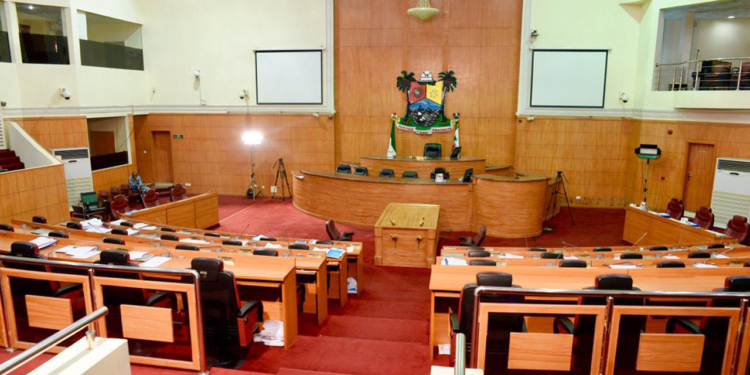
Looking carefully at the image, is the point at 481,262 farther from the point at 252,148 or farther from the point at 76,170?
the point at 76,170

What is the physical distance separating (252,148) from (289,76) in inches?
110

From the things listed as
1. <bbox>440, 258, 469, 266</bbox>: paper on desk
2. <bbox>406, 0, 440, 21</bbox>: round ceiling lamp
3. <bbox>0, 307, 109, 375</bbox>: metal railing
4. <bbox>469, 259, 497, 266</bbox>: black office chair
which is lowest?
<bbox>440, 258, 469, 266</bbox>: paper on desk

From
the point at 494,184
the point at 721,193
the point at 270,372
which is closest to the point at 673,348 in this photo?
the point at 270,372

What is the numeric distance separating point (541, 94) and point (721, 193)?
555 centimetres

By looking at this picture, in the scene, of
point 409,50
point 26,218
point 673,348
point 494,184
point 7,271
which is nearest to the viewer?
point 673,348

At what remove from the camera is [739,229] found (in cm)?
938

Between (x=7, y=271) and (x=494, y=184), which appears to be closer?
(x=7, y=271)

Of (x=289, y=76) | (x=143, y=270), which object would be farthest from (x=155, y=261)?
(x=289, y=76)

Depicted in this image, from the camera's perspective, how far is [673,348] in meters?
3.77

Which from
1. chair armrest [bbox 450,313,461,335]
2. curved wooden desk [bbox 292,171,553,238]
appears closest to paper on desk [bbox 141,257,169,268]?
chair armrest [bbox 450,313,461,335]

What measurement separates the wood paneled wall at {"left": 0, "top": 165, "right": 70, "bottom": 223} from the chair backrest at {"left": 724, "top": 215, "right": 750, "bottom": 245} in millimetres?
14884

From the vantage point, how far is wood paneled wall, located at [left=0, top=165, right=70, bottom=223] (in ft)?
34.1

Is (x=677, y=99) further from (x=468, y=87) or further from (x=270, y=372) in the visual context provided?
(x=270, y=372)

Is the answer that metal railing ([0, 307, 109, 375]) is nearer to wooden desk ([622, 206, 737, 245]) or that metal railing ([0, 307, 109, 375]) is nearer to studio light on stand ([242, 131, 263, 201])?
wooden desk ([622, 206, 737, 245])
